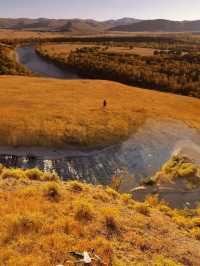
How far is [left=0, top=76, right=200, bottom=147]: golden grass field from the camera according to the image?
1115 inches

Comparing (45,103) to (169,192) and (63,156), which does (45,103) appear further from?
(169,192)

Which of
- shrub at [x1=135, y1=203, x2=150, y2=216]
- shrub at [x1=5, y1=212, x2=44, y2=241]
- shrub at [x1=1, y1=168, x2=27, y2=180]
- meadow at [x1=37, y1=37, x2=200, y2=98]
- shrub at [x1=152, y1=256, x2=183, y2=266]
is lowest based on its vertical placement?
shrub at [x1=135, y1=203, x2=150, y2=216]

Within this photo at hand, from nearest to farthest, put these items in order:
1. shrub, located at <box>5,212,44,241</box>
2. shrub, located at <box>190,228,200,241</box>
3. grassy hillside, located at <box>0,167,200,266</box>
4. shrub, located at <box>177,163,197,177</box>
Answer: grassy hillside, located at <box>0,167,200,266</box> → shrub, located at <box>5,212,44,241</box> → shrub, located at <box>190,228,200,241</box> → shrub, located at <box>177,163,197,177</box>

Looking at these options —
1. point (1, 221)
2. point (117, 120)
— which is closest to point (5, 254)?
point (1, 221)

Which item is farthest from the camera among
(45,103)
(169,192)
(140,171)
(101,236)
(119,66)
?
(119,66)

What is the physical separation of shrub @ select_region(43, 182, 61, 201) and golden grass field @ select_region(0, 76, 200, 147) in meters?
10.3

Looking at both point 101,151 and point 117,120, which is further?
point 117,120

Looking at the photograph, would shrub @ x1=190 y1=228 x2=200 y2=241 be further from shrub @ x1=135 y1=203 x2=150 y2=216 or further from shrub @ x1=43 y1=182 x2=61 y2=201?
shrub @ x1=43 y1=182 x2=61 y2=201

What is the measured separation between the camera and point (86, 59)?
8175 centimetres

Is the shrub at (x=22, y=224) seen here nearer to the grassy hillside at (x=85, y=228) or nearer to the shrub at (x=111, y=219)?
the grassy hillside at (x=85, y=228)

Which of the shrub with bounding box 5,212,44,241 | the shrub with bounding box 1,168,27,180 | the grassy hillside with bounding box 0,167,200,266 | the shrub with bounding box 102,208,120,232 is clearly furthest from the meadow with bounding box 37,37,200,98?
the shrub with bounding box 5,212,44,241

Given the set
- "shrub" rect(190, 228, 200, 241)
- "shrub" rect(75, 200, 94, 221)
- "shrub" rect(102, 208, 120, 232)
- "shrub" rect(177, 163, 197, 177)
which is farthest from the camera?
"shrub" rect(177, 163, 197, 177)

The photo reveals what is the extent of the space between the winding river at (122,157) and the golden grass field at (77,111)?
1239 millimetres

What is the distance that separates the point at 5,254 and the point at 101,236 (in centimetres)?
362
